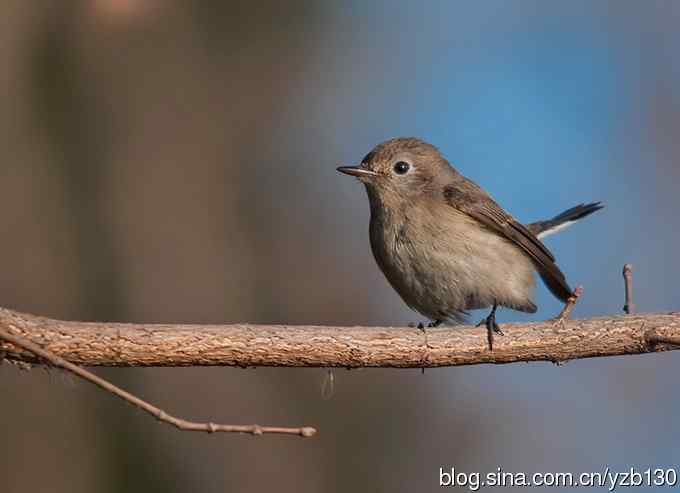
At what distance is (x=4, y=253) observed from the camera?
30.9 feet

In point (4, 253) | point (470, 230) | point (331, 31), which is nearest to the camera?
point (470, 230)

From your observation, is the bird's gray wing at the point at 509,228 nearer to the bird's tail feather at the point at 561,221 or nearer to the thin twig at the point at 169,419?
the bird's tail feather at the point at 561,221

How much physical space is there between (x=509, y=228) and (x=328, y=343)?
91.8 inches

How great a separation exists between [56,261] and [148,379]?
173cm

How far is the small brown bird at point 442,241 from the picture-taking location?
18.3 feet

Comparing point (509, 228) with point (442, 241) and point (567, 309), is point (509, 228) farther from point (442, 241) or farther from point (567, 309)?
point (567, 309)

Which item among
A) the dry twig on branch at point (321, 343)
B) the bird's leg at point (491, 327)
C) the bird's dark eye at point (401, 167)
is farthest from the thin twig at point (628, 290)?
the bird's dark eye at point (401, 167)

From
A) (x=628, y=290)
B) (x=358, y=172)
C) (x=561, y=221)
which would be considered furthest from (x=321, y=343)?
(x=561, y=221)

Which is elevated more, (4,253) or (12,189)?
(12,189)

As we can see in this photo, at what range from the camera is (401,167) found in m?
6.12

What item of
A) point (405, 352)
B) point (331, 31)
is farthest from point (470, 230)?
point (331, 31)

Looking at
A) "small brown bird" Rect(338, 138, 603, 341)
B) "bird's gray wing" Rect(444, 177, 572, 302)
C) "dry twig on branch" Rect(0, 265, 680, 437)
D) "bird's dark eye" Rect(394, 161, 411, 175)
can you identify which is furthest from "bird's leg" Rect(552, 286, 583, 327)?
"bird's dark eye" Rect(394, 161, 411, 175)

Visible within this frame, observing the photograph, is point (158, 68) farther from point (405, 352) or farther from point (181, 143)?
point (405, 352)

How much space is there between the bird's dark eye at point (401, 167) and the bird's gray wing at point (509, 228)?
297mm
